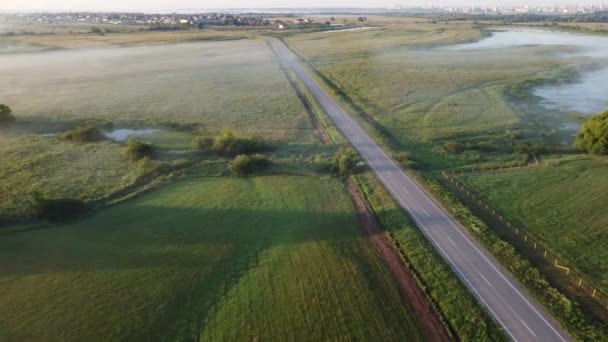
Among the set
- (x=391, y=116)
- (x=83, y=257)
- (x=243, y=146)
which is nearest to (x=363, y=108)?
(x=391, y=116)

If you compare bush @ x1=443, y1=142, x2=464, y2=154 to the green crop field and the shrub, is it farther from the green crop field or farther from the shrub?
the shrub

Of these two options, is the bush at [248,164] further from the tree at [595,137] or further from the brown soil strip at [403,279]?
the tree at [595,137]

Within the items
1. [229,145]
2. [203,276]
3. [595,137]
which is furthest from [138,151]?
[595,137]

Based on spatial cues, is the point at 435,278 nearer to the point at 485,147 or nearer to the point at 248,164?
the point at 248,164

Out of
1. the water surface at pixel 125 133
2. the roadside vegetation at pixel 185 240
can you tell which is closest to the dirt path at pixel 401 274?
the roadside vegetation at pixel 185 240

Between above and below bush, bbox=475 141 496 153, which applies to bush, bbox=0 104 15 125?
above

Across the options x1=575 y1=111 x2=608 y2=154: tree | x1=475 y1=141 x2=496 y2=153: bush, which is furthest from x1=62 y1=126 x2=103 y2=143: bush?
x1=575 y1=111 x2=608 y2=154: tree
